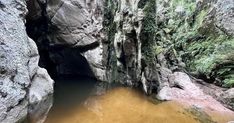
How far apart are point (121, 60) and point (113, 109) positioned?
7.21 m

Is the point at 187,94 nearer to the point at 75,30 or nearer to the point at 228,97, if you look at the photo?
the point at 228,97

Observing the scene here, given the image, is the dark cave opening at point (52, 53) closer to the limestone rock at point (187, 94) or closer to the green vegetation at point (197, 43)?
the green vegetation at point (197, 43)

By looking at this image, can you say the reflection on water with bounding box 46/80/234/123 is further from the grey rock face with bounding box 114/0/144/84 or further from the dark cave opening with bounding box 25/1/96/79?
the dark cave opening with bounding box 25/1/96/79

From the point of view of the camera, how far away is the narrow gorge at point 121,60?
358 inches

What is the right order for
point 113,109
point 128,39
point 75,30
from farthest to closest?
1. point 75,30
2. point 128,39
3. point 113,109

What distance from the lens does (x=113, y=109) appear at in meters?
12.5

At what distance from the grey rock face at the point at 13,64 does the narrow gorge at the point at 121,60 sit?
0.11 feet

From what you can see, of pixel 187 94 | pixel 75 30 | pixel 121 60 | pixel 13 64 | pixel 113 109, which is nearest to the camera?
pixel 13 64

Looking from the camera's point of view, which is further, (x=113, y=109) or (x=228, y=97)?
(x=228, y=97)

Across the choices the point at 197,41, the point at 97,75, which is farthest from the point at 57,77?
the point at 197,41

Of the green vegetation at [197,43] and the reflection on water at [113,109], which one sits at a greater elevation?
the green vegetation at [197,43]

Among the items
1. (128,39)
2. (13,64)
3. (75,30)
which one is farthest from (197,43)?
(13,64)

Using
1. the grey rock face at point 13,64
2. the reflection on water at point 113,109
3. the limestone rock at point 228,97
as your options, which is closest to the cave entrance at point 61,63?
the reflection on water at point 113,109

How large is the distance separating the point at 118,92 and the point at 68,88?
289 centimetres
